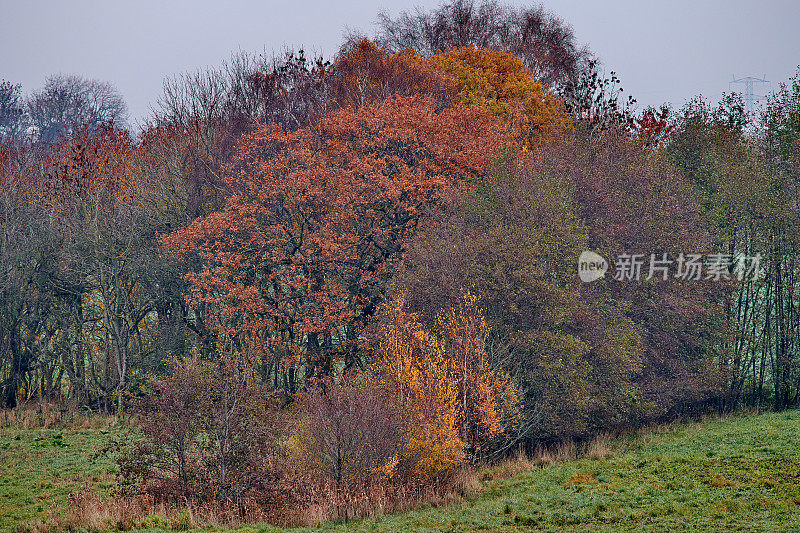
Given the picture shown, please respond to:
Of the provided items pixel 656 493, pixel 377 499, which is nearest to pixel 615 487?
pixel 656 493

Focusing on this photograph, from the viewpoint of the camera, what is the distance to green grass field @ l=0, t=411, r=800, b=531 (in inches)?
717

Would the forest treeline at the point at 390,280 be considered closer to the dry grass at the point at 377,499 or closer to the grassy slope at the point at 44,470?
the dry grass at the point at 377,499

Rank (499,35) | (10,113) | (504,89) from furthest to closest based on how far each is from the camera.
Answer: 1. (10,113)
2. (499,35)
3. (504,89)

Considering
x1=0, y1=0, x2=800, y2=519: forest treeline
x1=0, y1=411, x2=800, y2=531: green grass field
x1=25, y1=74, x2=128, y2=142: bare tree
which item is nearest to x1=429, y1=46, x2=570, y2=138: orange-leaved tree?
x1=0, y1=0, x2=800, y2=519: forest treeline

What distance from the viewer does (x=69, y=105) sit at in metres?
105

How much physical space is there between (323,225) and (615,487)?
1699 centimetres

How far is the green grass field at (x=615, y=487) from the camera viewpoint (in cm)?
1822

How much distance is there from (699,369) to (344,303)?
15.5 metres

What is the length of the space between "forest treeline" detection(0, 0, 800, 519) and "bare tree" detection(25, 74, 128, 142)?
205ft

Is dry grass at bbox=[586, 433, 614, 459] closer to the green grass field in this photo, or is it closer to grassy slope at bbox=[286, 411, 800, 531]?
the green grass field

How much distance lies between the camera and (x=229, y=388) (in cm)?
1989

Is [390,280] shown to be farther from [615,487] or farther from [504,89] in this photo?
[504,89]

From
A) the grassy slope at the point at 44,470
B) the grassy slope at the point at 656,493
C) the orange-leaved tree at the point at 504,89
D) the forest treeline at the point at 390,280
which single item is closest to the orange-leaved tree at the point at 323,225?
the forest treeline at the point at 390,280

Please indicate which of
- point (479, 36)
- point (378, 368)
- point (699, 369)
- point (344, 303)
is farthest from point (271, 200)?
point (479, 36)
